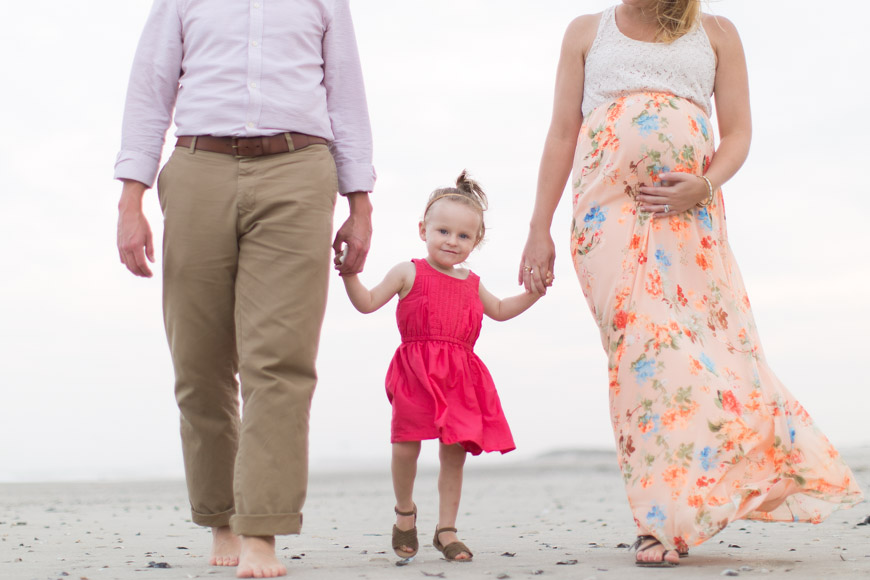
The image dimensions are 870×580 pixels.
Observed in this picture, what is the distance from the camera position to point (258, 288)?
3.51 metres

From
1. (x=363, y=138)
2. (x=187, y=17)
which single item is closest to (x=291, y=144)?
(x=363, y=138)

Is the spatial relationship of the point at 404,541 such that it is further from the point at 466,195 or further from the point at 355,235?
the point at 466,195

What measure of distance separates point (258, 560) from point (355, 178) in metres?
1.45

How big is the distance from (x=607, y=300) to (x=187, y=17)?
1.95 m

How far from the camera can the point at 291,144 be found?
11.7ft

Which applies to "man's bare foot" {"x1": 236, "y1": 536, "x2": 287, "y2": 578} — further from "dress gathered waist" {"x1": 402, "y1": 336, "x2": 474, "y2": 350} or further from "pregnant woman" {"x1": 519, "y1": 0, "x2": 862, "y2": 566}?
"pregnant woman" {"x1": 519, "y1": 0, "x2": 862, "y2": 566}

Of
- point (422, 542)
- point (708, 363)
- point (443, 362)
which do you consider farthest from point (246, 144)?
point (422, 542)

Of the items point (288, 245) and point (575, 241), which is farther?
point (575, 241)

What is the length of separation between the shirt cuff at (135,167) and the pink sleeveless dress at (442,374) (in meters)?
1.21

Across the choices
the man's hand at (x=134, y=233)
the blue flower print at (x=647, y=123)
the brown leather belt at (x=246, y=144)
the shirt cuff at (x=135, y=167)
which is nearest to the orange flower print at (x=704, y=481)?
the blue flower print at (x=647, y=123)

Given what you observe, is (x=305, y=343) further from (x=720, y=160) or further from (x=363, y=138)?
(x=720, y=160)

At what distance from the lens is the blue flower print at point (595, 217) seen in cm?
400

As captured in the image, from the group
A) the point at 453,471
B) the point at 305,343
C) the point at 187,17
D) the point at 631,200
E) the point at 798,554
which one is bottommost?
the point at 798,554

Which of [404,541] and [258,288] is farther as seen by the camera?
[404,541]
